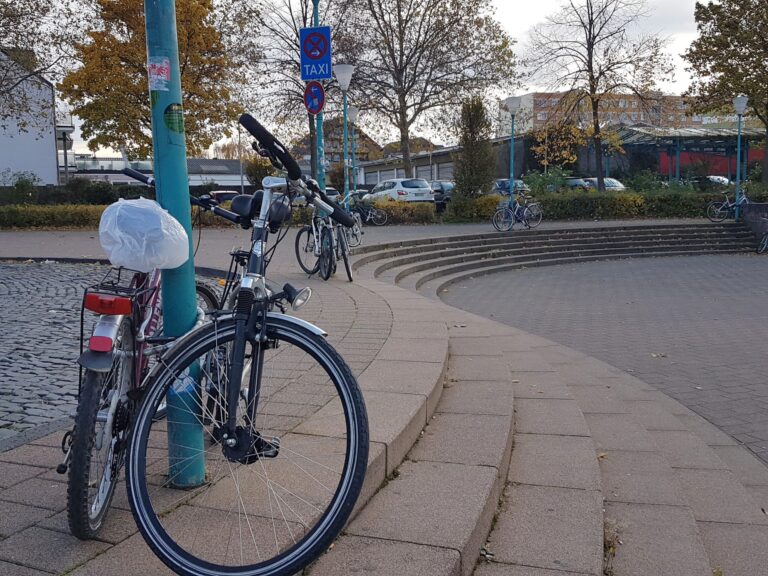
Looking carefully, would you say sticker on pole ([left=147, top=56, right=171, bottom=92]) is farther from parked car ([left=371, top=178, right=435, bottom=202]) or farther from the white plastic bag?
parked car ([left=371, top=178, right=435, bottom=202])

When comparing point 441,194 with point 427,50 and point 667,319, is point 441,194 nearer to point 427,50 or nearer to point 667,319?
point 427,50

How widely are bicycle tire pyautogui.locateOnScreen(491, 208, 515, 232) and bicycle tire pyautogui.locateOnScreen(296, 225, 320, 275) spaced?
1107 centimetres

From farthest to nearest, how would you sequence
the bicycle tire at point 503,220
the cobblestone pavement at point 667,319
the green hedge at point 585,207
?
the green hedge at point 585,207 → the bicycle tire at point 503,220 → the cobblestone pavement at point 667,319

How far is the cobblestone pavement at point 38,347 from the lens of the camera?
3.99 m

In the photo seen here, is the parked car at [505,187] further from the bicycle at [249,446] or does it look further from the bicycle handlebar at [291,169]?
the bicycle at [249,446]

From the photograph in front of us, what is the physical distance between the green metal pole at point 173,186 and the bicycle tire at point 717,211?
2408 cm

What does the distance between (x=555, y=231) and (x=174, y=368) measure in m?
19.6

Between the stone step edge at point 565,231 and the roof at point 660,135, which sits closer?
the stone step edge at point 565,231

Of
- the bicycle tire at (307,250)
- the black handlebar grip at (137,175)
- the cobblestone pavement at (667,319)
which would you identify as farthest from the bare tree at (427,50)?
the black handlebar grip at (137,175)

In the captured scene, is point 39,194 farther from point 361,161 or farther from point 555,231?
point 361,161

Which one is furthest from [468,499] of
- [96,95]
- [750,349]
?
[96,95]

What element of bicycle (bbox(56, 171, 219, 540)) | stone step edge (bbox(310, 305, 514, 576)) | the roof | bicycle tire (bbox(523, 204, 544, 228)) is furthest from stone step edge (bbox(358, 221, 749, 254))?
the roof

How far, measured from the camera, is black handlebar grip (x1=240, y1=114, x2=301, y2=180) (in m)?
2.20

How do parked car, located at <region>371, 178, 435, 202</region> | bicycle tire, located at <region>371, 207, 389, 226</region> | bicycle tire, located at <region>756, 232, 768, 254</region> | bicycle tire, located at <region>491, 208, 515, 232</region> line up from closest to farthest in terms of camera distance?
bicycle tire, located at <region>756, 232, 768, 254</region> → bicycle tire, located at <region>491, 208, 515, 232</region> → bicycle tire, located at <region>371, 207, 389, 226</region> → parked car, located at <region>371, 178, 435, 202</region>
